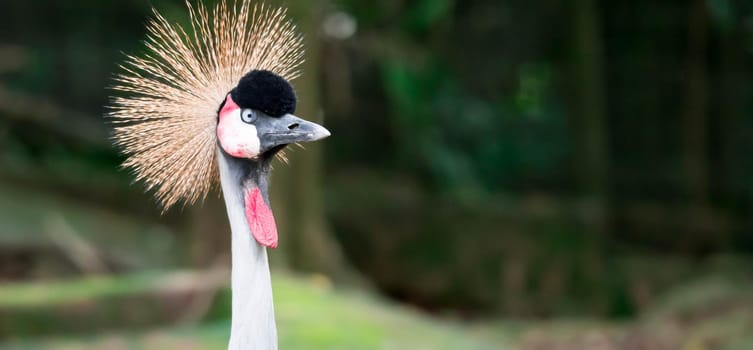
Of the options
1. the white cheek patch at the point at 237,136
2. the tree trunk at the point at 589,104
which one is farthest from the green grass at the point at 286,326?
the tree trunk at the point at 589,104

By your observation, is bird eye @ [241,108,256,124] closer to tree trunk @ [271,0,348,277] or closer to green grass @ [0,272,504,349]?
green grass @ [0,272,504,349]

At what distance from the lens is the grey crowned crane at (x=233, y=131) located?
77.4 inches

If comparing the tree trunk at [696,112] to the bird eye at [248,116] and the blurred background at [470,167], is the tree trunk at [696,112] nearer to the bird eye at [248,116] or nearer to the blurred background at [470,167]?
the blurred background at [470,167]

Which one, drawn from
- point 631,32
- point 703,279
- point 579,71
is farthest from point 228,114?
point 631,32

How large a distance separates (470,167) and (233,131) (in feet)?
25.3

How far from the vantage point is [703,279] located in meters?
7.15

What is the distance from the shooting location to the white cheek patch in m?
1.96

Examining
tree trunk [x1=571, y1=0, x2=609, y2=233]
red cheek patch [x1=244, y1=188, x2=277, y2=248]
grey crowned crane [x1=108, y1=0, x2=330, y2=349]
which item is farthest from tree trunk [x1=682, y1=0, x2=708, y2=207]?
red cheek patch [x1=244, y1=188, x2=277, y2=248]

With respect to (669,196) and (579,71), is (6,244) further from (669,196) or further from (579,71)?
(669,196)

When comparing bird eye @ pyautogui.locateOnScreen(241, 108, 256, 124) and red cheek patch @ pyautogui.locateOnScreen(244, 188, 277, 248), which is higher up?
bird eye @ pyautogui.locateOnScreen(241, 108, 256, 124)

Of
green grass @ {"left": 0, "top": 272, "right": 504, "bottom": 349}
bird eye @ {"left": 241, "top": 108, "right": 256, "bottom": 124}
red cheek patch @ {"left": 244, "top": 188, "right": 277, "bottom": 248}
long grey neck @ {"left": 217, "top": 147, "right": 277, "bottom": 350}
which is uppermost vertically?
A: bird eye @ {"left": 241, "top": 108, "right": 256, "bottom": 124}

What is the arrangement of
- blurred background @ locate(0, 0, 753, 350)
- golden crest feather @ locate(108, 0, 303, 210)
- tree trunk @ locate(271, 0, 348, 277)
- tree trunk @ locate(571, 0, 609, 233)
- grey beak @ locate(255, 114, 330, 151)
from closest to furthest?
grey beak @ locate(255, 114, 330, 151) → golden crest feather @ locate(108, 0, 303, 210) → tree trunk @ locate(271, 0, 348, 277) → blurred background @ locate(0, 0, 753, 350) → tree trunk @ locate(571, 0, 609, 233)

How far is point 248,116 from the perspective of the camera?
197 cm

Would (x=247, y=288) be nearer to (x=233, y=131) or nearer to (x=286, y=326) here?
(x=233, y=131)
